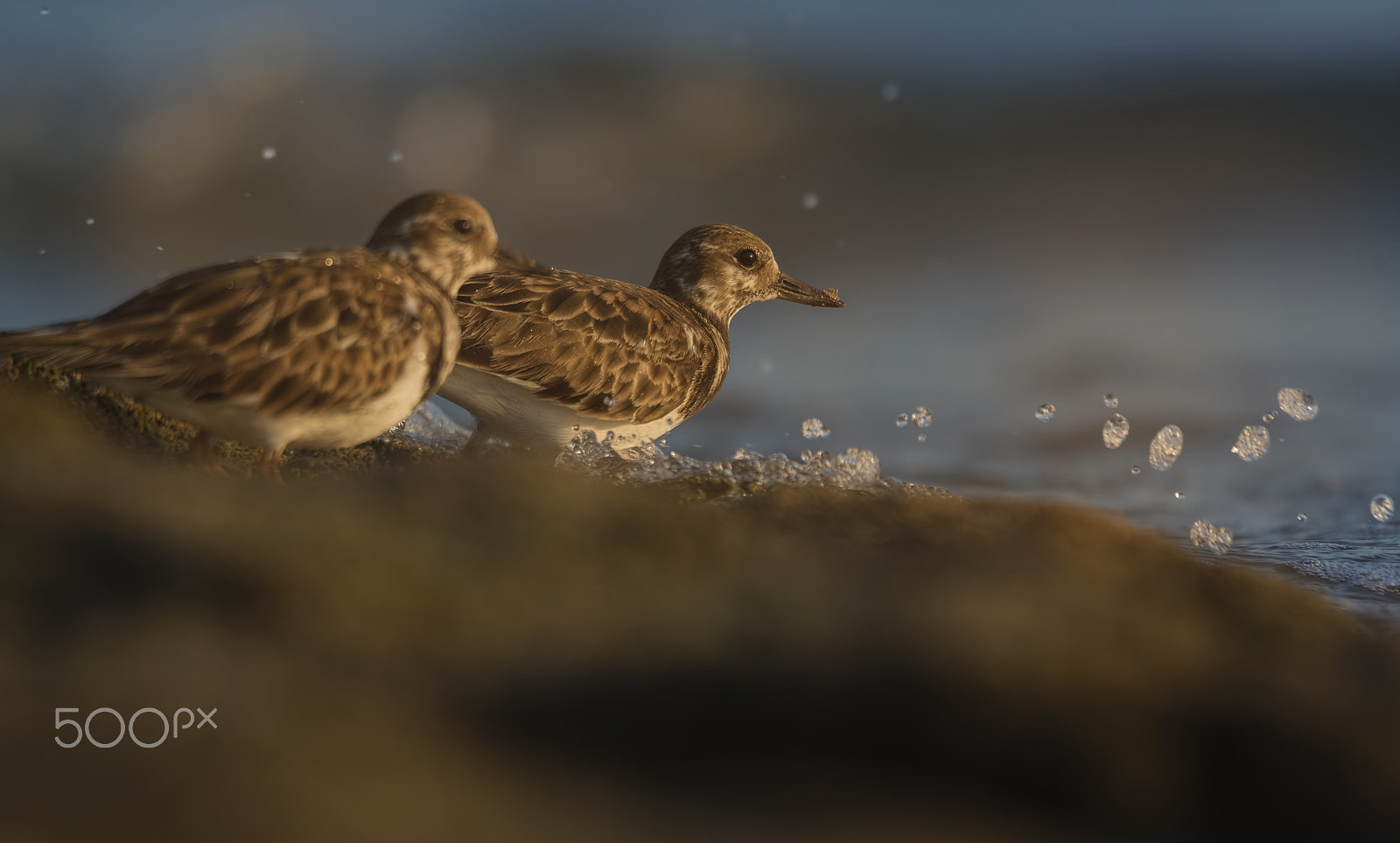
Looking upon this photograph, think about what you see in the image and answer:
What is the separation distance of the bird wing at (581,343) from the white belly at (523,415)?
2.1 inches

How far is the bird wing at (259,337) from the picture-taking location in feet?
11.0

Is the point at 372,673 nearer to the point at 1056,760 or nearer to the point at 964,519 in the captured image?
the point at 1056,760

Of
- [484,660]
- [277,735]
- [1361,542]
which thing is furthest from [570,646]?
[1361,542]

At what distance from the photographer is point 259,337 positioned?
11.4 feet

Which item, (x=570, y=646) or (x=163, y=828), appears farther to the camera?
(x=570, y=646)

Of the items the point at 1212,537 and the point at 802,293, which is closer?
the point at 1212,537

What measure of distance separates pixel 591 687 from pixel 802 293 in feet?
15.2

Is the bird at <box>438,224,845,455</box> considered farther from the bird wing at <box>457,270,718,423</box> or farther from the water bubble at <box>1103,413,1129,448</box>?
the water bubble at <box>1103,413,1129,448</box>

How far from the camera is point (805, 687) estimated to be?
2088 millimetres

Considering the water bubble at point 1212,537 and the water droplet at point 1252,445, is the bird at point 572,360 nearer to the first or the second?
the water bubble at point 1212,537

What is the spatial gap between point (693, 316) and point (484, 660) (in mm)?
4064
